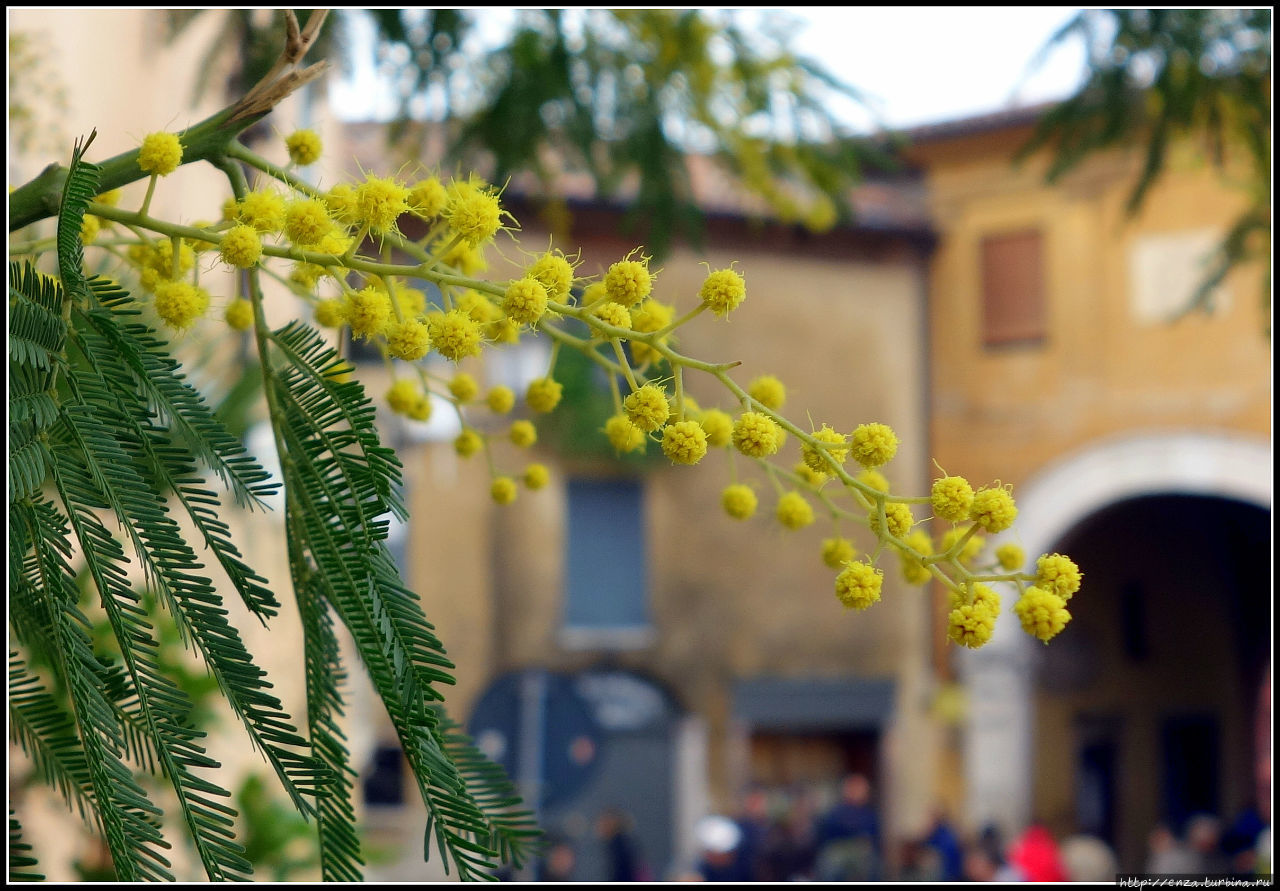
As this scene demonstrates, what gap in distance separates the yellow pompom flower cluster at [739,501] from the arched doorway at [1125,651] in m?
11.6

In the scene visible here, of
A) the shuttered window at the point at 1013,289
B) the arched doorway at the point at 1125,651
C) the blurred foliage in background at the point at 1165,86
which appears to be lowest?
the arched doorway at the point at 1125,651

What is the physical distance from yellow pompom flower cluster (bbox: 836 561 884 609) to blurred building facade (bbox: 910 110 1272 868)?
36.8ft

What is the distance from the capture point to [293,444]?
1.13 metres

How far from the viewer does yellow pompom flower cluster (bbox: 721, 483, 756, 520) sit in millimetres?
1310

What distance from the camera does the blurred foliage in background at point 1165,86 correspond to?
3.47 m

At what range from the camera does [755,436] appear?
3.25 ft

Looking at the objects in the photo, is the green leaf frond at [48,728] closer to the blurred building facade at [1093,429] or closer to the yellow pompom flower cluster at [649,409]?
the yellow pompom flower cluster at [649,409]

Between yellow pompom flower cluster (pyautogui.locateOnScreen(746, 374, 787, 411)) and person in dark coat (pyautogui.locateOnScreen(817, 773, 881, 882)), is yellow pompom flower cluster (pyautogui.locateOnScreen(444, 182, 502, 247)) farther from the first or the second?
→ person in dark coat (pyautogui.locateOnScreen(817, 773, 881, 882))

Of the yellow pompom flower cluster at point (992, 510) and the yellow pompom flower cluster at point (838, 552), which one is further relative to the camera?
the yellow pompom flower cluster at point (838, 552)

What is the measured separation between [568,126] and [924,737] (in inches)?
456

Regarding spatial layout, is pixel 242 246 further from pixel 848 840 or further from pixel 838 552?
pixel 848 840

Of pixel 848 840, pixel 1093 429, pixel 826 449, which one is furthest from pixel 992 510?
pixel 1093 429

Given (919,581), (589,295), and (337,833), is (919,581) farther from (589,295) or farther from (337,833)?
(337,833)

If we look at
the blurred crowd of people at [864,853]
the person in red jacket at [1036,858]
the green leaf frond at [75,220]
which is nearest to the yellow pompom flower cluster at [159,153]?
the green leaf frond at [75,220]
